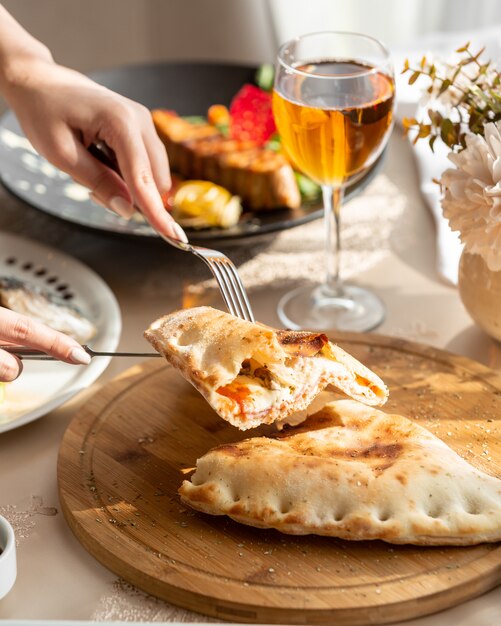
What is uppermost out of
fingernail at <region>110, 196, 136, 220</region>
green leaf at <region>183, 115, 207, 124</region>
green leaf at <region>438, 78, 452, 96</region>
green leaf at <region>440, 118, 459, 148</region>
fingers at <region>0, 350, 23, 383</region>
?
green leaf at <region>438, 78, 452, 96</region>

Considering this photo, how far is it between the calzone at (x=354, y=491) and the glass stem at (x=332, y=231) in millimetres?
604

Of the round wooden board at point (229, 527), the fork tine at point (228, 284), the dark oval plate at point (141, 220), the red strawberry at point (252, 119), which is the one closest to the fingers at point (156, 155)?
the dark oval plate at point (141, 220)

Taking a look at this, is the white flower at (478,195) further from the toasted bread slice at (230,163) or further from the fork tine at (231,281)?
the toasted bread slice at (230,163)

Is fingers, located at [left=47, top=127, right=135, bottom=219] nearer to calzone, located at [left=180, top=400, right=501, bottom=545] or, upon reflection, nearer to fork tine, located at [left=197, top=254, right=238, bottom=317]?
fork tine, located at [left=197, top=254, right=238, bottom=317]

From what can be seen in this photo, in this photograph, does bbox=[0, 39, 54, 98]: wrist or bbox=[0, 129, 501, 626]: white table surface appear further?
bbox=[0, 39, 54, 98]: wrist

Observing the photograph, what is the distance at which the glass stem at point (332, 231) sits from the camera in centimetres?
180

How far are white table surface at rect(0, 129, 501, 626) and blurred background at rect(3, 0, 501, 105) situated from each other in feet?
5.12

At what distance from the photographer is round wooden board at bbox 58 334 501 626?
3.76ft

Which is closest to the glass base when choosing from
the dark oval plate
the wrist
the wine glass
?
the wine glass

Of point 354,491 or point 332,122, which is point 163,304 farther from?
point 354,491

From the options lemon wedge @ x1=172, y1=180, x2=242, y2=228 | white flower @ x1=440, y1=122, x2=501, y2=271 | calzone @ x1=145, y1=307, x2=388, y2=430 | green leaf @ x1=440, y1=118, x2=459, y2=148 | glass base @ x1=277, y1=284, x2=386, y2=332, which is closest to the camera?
calzone @ x1=145, y1=307, x2=388, y2=430

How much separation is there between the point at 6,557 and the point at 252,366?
1.42 ft

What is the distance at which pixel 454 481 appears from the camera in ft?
4.04

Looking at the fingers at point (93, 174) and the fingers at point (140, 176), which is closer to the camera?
the fingers at point (140, 176)
